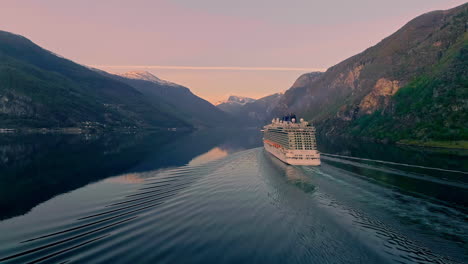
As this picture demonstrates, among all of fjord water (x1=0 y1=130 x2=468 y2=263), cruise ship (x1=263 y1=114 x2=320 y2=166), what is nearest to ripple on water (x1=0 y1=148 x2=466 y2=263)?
fjord water (x1=0 y1=130 x2=468 y2=263)

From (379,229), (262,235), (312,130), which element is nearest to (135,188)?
(262,235)

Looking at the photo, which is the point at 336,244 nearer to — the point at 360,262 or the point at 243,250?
the point at 360,262

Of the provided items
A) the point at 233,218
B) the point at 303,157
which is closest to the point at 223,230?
the point at 233,218

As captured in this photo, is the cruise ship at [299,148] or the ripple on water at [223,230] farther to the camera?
the cruise ship at [299,148]

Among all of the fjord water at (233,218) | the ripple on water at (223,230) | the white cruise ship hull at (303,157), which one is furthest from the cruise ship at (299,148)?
the ripple on water at (223,230)

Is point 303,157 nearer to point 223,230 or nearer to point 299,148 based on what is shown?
point 299,148

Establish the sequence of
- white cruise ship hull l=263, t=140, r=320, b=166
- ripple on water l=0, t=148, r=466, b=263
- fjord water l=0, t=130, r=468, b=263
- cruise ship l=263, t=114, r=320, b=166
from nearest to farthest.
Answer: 1. ripple on water l=0, t=148, r=466, b=263
2. fjord water l=0, t=130, r=468, b=263
3. white cruise ship hull l=263, t=140, r=320, b=166
4. cruise ship l=263, t=114, r=320, b=166

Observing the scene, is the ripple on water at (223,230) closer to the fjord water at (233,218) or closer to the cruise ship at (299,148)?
the fjord water at (233,218)

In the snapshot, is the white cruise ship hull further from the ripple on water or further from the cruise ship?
the ripple on water
